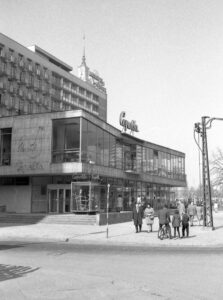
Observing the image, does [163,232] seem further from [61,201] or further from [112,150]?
[112,150]

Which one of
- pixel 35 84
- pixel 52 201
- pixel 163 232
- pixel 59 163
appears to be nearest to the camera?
pixel 163 232

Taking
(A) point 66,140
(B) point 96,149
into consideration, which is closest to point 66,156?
(A) point 66,140

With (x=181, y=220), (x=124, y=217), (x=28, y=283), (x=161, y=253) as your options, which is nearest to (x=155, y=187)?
(x=124, y=217)

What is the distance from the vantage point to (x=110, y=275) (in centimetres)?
914

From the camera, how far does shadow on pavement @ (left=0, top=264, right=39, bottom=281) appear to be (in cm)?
873

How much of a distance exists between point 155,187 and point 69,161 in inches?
830

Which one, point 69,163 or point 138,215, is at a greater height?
point 69,163

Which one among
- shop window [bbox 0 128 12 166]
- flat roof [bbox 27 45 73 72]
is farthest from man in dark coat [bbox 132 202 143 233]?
flat roof [bbox 27 45 73 72]

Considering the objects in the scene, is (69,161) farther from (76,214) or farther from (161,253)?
(161,253)

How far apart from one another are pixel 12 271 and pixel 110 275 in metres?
2.46

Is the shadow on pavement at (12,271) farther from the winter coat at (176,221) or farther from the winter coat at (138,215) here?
the winter coat at (138,215)

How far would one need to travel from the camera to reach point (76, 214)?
31.1 metres

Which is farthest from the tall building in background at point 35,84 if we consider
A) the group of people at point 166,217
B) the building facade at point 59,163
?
the group of people at point 166,217

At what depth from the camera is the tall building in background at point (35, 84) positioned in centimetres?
6047
